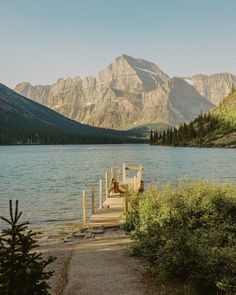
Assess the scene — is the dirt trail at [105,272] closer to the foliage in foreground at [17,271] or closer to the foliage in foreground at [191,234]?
the foliage in foreground at [191,234]

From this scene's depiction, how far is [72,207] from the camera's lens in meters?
48.8

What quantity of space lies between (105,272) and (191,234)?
4132 millimetres

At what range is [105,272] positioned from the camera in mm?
17797

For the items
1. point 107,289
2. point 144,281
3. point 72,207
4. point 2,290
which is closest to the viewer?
point 2,290

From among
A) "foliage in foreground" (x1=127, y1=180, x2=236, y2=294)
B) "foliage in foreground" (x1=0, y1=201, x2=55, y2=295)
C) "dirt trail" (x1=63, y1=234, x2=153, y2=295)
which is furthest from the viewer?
"dirt trail" (x1=63, y1=234, x2=153, y2=295)

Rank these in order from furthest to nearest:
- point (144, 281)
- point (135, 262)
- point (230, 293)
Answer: point (135, 262), point (144, 281), point (230, 293)

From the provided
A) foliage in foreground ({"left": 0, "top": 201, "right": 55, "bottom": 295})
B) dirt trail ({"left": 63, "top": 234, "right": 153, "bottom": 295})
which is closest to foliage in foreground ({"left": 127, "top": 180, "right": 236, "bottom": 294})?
dirt trail ({"left": 63, "top": 234, "right": 153, "bottom": 295})

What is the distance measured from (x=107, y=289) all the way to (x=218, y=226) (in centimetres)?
720

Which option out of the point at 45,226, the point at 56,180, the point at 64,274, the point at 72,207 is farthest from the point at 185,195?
the point at 56,180

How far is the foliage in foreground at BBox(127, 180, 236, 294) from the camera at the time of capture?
46.7 ft

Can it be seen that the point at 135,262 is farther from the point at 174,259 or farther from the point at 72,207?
the point at 72,207

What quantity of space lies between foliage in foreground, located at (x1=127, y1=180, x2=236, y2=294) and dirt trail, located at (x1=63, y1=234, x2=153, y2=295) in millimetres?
912

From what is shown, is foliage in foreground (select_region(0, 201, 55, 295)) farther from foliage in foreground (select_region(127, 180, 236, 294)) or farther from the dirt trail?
foliage in foreground (select_region(127, 180, 236, 294))

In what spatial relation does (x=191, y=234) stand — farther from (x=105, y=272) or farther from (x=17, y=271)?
(x=17, y=271)
